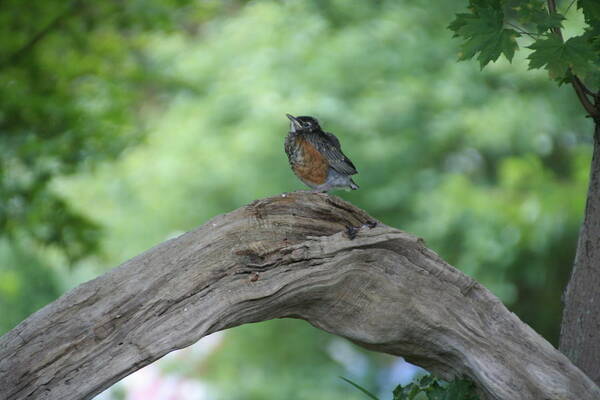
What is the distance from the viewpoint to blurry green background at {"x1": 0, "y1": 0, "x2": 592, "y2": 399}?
Answer: 4.92 m

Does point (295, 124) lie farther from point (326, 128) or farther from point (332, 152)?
point (326, 128)

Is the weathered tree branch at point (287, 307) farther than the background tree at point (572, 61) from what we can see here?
No

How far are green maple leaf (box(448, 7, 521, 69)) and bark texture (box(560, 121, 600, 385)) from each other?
1.28ft

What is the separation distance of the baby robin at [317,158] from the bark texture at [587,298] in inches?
26.6

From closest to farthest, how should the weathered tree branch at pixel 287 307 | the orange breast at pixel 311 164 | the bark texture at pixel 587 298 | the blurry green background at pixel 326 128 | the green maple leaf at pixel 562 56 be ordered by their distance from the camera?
the weathered tree branch at pixel 287 307 → the green maple leaf at pixel 562 56 → the bark texture at pixel 587 298 → the orange breast at pixel 311 164 → the blurry green background at pixel 326 128

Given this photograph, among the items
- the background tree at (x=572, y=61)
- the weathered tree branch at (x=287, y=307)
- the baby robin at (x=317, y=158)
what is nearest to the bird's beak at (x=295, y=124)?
the baby robin at (x=317, y=158)

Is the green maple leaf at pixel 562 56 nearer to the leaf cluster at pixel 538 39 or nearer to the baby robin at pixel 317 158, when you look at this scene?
the leaf cluster at pixel 538 39

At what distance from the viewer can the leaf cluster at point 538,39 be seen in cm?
190

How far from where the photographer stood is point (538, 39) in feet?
6.44

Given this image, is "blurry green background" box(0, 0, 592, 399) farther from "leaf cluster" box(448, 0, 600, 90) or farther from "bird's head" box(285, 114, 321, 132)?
"leaf cluster" box(448, 0, 600, 90)

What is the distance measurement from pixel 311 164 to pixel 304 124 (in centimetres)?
13

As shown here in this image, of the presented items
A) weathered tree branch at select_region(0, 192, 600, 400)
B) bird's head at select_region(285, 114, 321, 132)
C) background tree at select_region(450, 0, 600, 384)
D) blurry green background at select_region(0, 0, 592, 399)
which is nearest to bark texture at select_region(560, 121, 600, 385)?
background tree at select_region(450, 0, 600, 384)

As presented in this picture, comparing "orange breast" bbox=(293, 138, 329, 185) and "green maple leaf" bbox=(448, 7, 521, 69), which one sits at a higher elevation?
"green maple leaf" bbox=(448, 7, 521, 69)

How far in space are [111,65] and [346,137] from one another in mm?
2719
